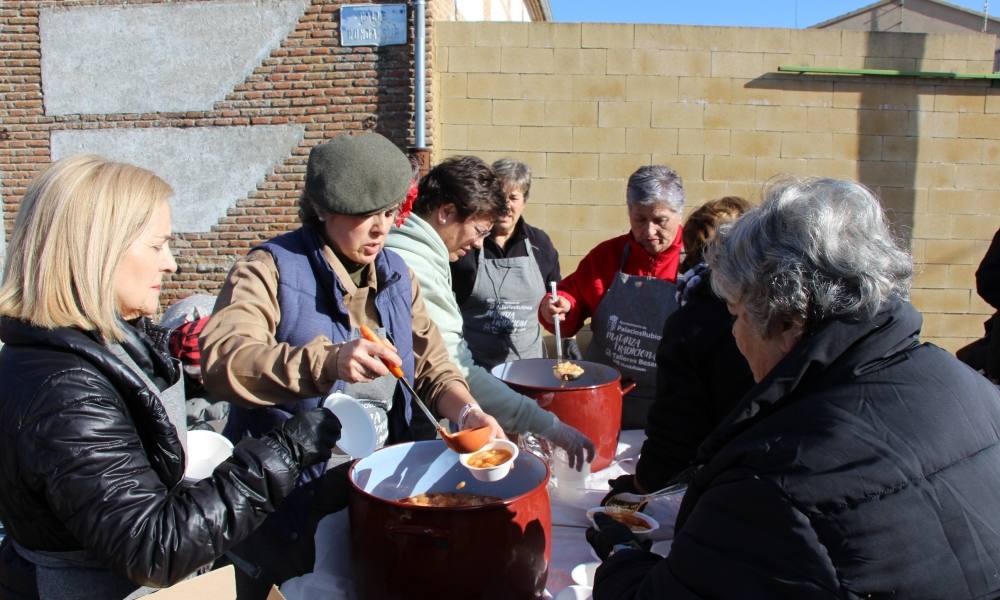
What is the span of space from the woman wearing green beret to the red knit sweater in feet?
3.93

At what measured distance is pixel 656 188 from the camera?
2898 millimetres

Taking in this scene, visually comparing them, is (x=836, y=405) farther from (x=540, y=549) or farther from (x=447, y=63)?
(x=447, y=63)

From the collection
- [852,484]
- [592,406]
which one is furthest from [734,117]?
[852,484]

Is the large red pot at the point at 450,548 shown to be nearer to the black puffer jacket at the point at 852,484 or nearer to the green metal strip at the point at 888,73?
the black puffer jacket at the point at 852,484

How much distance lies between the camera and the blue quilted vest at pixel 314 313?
167cm

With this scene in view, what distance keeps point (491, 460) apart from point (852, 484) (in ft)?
2.56

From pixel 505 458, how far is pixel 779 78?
18.1ft

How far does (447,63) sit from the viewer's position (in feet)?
20.3

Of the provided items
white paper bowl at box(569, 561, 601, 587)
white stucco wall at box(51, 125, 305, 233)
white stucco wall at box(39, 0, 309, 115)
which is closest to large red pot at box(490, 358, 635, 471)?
white paper bowl at box(569, 561, 601, 587)

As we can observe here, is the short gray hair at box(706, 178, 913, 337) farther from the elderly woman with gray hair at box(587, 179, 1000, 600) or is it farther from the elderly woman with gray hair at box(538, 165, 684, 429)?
the elderly woman with gray hair at box(538, 165, 684, 429)

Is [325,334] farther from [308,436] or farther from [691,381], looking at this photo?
[691,381]

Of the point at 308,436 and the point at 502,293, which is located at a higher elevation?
the point at 308,436

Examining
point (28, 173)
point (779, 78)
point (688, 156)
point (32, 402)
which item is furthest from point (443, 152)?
point (32, 402)

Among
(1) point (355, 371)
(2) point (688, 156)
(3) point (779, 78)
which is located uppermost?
(3) point (779, 78)
